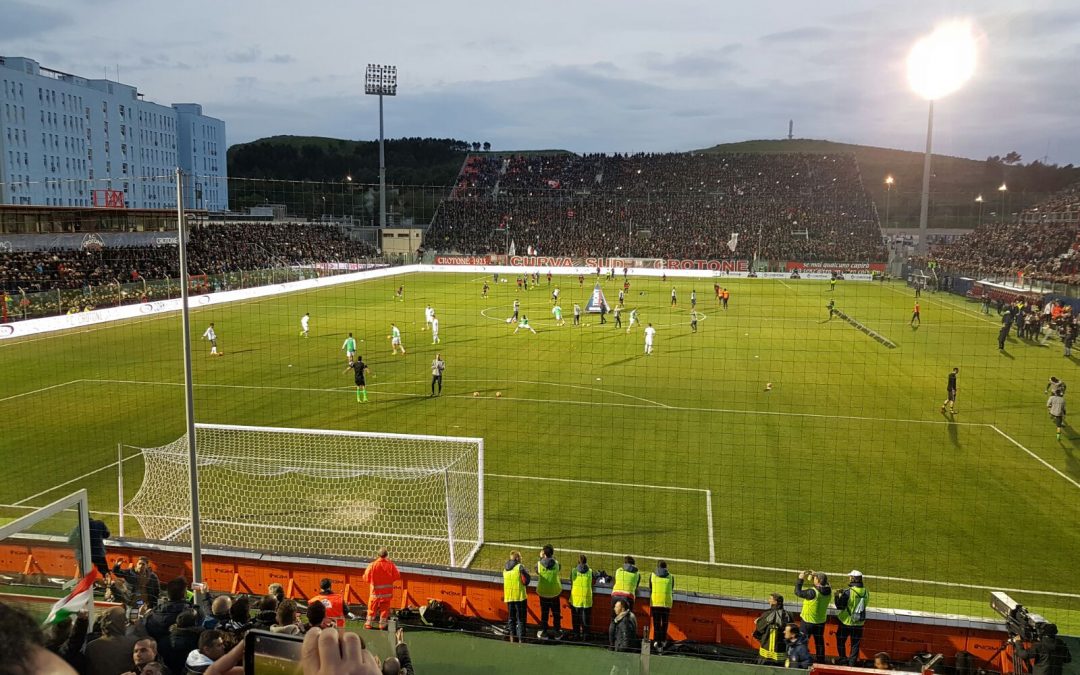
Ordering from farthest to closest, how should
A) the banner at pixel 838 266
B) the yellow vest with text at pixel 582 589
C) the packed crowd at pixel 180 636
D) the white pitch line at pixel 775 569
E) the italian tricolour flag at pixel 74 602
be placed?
the banner at pixel 838 266
the white pitch line at pixel 775 569
the yellow vest with text at pixel 582 589
the italian tricolour flag at pixel 74 602
the packed crowd at pixel 180 636

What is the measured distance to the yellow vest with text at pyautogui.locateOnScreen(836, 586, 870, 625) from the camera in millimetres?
8969

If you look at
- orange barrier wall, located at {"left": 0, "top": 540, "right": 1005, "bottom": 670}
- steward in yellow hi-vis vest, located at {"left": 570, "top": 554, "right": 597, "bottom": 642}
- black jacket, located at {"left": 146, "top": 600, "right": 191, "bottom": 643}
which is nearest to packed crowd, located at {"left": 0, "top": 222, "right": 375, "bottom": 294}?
orange barrier wall, located at {"left": 0, "top": 540, "right": 1005, "bottom": 670}

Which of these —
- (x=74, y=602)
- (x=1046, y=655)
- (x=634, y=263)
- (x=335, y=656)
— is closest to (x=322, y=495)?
(x=74, y=602)

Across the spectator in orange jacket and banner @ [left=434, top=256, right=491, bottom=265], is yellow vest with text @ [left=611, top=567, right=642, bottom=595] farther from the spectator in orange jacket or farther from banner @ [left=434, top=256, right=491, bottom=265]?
banner @ [left=434, top=256, right=491, bottom=265]

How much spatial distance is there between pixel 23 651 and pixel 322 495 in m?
13.7

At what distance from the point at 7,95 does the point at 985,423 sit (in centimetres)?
8413

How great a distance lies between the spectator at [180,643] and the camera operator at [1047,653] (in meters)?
8.24

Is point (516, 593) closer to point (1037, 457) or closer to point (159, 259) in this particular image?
point (1037, 457)

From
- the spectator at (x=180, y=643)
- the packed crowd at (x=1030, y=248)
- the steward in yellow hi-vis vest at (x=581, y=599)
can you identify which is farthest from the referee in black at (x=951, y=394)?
the packed crowd at (x=1030, y=248)

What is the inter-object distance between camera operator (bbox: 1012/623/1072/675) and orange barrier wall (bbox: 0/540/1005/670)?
96 centimetres

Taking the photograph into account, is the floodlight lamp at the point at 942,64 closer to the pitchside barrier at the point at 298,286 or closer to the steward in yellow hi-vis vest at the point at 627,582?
the pitchside barrier at the point at 298,286

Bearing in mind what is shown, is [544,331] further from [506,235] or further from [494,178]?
[494,178]

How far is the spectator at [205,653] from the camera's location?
477 cm

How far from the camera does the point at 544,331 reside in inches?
1398
